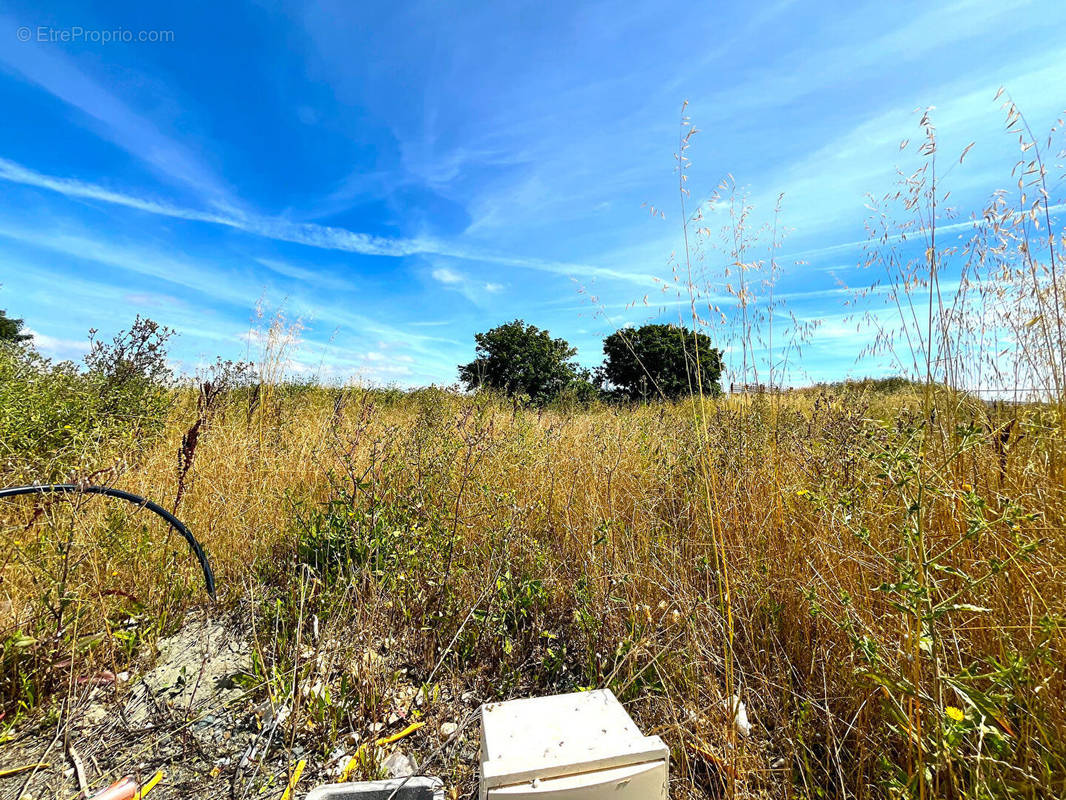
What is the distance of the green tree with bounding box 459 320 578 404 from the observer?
10.8 m

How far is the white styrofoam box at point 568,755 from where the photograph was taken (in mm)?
862

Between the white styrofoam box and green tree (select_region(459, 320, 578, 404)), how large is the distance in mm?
9539

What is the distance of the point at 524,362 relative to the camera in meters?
10.8

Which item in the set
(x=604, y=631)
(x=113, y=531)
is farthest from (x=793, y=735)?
(x=113, y=531)

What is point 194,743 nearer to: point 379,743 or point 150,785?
point 150,785


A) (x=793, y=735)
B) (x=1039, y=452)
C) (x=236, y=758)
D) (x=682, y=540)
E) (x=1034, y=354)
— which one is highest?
(x=1034, y=354)

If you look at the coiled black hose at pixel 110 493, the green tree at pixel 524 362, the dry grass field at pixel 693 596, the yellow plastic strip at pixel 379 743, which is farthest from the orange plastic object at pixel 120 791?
the green tree at pixel 524 362

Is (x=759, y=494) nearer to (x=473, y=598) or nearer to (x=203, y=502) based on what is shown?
(x=473, y=598)

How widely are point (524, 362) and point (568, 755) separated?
10047 millimetres

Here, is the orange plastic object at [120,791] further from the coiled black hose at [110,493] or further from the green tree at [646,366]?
→ the green tree at [646,366]

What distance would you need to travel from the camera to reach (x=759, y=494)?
2297 millimetres

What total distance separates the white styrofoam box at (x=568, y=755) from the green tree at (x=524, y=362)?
954 centimetres

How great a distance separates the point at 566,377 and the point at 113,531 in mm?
9747

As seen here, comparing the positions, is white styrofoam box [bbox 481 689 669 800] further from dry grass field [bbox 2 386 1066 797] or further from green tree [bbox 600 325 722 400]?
green tree [bbox 600 325 722 400]
